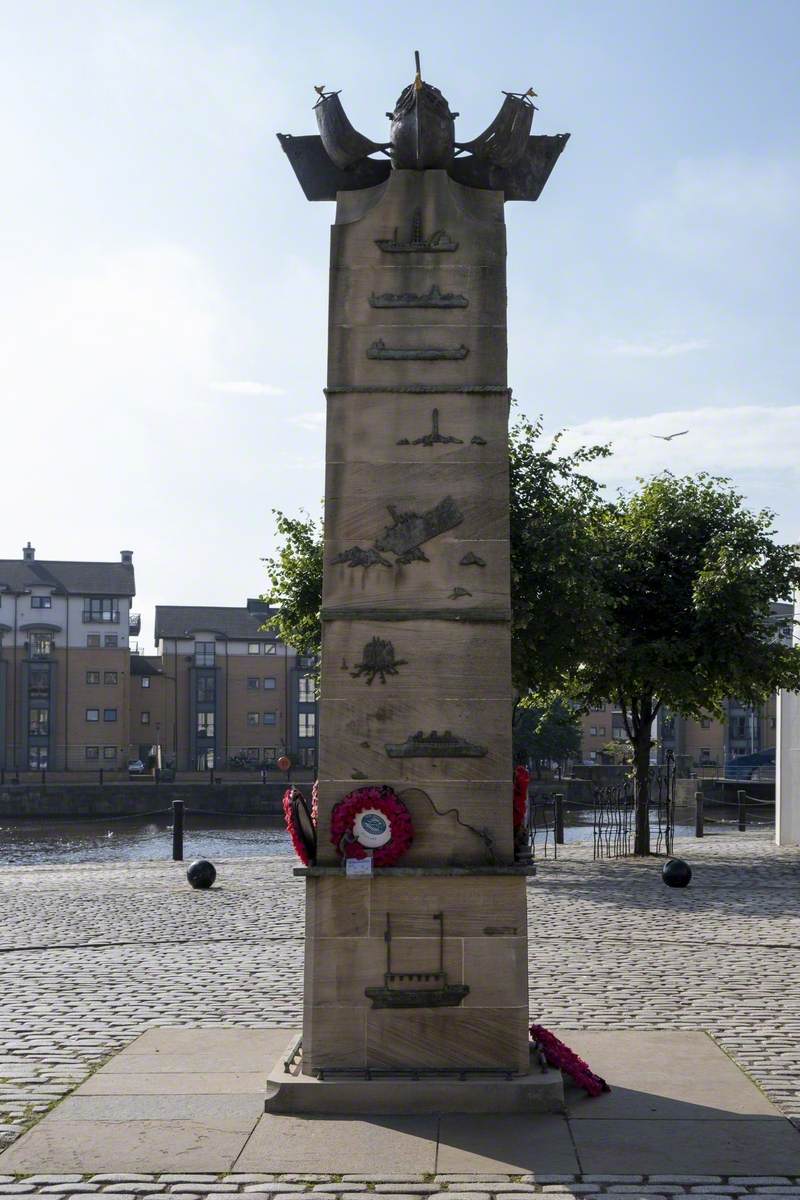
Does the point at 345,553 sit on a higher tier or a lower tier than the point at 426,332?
lower

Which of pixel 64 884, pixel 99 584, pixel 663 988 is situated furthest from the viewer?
pixel 99 584

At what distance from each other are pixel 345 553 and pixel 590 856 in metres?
21.9

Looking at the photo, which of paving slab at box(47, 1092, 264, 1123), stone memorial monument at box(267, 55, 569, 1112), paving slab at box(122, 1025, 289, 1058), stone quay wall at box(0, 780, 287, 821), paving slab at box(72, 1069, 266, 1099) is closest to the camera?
paving slab at box(47, 1092, 264, 1123)

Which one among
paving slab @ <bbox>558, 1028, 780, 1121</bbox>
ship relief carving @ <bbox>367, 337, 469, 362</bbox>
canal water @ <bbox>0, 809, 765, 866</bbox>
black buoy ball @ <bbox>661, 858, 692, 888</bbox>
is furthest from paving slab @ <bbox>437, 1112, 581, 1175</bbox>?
canal water @ <bbox>0, 809, 765, 866</bbox>

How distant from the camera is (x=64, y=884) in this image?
77.3ft

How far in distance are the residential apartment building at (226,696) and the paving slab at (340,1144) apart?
9330 cm

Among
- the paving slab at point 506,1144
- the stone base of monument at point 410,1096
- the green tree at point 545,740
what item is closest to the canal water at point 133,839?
the stone base of monument at point 410,1096

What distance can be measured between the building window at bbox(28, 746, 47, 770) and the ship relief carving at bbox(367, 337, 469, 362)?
87.9 meters

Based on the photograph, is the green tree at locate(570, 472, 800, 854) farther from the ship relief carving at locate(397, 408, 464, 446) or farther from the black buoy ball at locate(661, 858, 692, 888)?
the ship relief carving at locate(397, 408, 464, 446)

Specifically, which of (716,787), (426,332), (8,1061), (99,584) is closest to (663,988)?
(8,1061)

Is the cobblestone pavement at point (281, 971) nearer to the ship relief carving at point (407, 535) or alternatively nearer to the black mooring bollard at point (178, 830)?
the ship relief carving at point (407, 535)

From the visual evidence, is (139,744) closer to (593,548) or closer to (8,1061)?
(593,548)

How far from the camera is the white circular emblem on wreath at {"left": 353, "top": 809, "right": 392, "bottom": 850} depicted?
26.6 ft

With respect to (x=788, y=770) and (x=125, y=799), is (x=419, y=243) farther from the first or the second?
(x=125, y=799)
